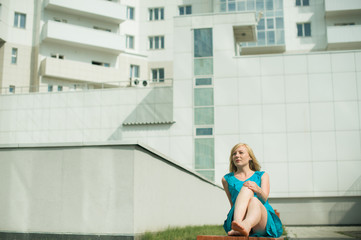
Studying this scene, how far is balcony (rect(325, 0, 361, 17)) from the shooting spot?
37969mm

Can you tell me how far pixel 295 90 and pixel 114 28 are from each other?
70.1ft

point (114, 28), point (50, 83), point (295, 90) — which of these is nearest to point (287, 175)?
point (295, 90)

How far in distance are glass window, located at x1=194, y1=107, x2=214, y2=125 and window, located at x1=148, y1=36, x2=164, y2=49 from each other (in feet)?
55.4

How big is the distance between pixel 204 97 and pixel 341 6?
18.8m

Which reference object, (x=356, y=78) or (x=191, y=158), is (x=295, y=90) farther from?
(x=191, y=158)

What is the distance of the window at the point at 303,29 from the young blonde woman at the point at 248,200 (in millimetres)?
36697

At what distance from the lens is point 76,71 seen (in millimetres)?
36688

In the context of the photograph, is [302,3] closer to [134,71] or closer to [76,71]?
[134,71]

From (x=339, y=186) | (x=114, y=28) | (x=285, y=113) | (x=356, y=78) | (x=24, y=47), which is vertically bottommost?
(x=339, y=186)

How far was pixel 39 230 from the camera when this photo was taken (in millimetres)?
8891

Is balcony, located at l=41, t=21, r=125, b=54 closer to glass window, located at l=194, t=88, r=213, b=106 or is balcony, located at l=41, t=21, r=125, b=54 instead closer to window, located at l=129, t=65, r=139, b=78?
window, located at l=129, t=65, r=139, b=78

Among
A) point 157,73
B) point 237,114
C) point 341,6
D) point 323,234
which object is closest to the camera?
point 323,234

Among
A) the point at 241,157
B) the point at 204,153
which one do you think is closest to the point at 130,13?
the point at 204,153

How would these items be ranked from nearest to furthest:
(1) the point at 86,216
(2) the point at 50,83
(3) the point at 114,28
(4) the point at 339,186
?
(1) the point at 86,216, (4) the point at 339,186, (2) the point at 50,83, (3) the point at 114,28
